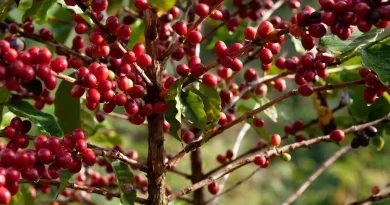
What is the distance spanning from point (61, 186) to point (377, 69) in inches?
18.2

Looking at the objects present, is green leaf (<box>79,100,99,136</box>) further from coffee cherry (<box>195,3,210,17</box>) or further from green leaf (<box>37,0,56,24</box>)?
coffee cherry (<box>195,3,210,17</box>)

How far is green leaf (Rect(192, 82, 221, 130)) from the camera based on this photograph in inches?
36.6

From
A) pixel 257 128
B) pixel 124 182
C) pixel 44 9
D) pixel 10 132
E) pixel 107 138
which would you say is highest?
pixel 44 9

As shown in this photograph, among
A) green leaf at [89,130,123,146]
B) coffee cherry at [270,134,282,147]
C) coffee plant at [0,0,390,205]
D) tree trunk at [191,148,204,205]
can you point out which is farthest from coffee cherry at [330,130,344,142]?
green leaf at [89,130,123,146]

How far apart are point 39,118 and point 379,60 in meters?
0.51

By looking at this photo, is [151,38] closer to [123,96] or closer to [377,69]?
[123,96]

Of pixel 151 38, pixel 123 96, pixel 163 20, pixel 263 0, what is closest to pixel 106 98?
pixel 123 96

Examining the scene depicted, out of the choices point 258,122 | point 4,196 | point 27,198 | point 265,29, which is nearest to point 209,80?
point 265,29

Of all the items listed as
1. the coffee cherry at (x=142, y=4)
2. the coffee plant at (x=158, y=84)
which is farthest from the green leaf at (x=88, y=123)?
the coffee cherry at (x=142, y=4)

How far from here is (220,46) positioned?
33.1 inches

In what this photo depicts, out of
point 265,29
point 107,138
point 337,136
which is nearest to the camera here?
point 265,29

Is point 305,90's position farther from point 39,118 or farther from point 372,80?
point 39,118

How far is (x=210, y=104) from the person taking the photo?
3.10 ft

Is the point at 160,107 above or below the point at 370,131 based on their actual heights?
above
